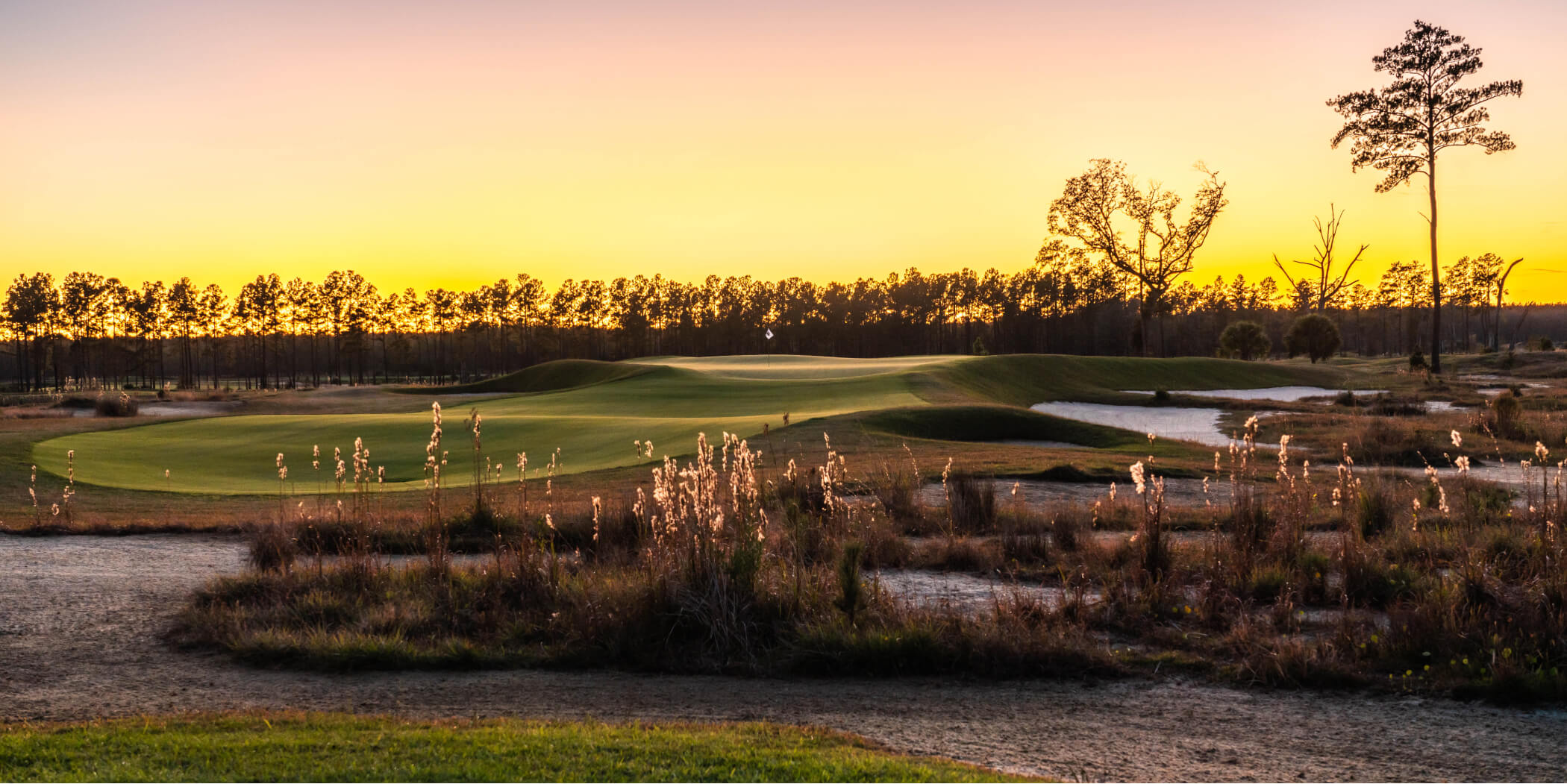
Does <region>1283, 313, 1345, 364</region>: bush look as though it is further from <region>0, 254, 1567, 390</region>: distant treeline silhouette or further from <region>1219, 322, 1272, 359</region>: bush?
<region>0, 254, 1567, 390</region>: distant treeline silhouette

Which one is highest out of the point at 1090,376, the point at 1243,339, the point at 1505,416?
the point at 1243,339

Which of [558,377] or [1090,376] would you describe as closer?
[1090,376]

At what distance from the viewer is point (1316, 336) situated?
75.8 meters

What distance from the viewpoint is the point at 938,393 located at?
39.9 meters

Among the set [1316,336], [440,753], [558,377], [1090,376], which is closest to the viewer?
[440,753]

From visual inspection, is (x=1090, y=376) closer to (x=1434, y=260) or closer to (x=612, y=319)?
(x=1434, y=260)

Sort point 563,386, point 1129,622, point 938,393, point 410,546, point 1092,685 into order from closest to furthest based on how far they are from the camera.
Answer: point 1092,685 < point 1129,622 < point 410,546 < point 938,393 < point 563,386

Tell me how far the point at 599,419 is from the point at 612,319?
361 ft

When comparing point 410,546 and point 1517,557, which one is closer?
point 1517,557

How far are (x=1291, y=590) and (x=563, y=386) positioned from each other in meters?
57.7

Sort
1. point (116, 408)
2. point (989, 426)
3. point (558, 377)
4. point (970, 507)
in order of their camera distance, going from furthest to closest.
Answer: point (558, 377), point (116, 408), point (989, 426), point (970, 507)

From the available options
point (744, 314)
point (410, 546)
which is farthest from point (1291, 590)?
point (744, 314)

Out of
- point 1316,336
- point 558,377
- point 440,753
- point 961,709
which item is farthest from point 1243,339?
point 440,753

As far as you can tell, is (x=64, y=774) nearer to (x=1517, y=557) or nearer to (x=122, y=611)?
(x=122, y=611)
